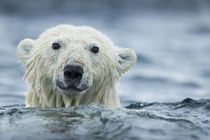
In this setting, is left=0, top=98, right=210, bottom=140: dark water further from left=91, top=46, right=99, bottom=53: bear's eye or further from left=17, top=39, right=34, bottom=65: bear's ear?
left=17, top=39, right=34, bottom=65: bear's ear

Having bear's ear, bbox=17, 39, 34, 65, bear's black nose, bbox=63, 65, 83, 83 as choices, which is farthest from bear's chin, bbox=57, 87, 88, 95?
bear's ear, bbox=17, 39, 34, 65

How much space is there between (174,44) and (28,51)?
46.5ft

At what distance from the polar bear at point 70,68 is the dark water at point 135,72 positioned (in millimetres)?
346

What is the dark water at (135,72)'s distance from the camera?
5.45 m

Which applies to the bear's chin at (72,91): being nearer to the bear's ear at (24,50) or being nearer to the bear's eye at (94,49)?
the bear's eye at (94,49)

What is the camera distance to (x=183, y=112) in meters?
8.32

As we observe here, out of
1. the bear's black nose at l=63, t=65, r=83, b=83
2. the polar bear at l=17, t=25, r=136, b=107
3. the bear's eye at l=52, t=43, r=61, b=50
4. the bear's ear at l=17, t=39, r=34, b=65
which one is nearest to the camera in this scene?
the bear's black nose at l=63, t=65, r=83, b=83

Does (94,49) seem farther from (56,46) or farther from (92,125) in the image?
(92,125)

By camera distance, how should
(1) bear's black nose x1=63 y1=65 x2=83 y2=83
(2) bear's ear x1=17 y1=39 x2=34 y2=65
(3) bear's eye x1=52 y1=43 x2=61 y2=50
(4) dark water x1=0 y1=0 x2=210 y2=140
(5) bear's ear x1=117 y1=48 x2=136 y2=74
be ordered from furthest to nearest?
(5) bear's ear x1=117 y1=48 x2=136 y2=74 < (2) bear's ear x1=17 y1=39 x2=34 y2=65 < (3) bear's eye x1=52 y1=43 x2=61 y2=50 < (1) bear's black nose x1=63 y1=65 x2=83 y2=83 < (4) dark water x1=0 y1=0 x2=210 y2=140

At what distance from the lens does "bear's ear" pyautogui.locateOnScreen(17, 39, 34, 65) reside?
24.0ft

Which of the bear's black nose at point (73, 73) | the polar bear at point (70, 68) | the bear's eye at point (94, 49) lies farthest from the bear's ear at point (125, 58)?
the bear's black nose at point (73, 73)

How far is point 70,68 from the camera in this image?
616 centimetres

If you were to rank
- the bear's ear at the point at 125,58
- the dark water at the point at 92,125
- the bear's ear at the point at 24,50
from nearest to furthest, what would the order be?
the dark water at the point at 92,125
the bear's ear at the point at 24,50
the bear's ear at the point at 125,58

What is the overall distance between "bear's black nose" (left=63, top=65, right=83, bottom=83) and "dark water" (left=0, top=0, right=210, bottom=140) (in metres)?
0.45
